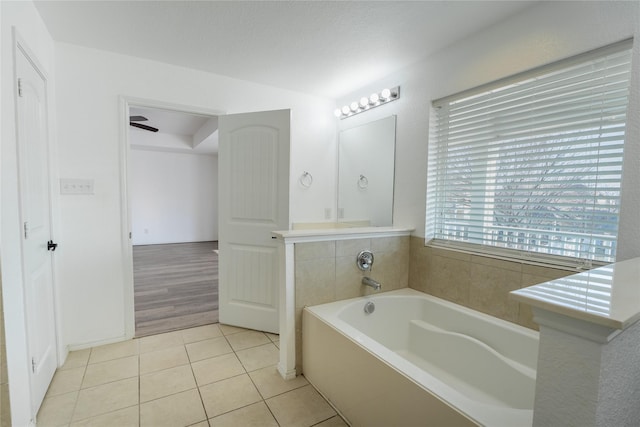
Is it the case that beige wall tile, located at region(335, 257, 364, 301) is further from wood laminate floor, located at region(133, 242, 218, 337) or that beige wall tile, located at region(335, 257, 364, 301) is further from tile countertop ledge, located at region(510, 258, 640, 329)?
wood laminate floor, located at region(133, 242, 218, 337)

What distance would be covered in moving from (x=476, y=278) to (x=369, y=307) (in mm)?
739

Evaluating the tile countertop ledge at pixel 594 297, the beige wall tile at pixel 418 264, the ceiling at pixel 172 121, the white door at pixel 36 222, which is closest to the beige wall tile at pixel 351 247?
the beige wall tile at pixel 418 264

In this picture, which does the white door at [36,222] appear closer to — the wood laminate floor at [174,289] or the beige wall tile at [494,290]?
the wood laminate floor at [174,289]

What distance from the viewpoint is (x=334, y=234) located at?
200 cm

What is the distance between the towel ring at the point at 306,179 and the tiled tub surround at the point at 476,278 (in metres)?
1.26

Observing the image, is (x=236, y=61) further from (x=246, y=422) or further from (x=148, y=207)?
(x=148, y=207)

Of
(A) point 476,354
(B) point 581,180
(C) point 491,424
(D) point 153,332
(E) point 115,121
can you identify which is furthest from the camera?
(D) point 153,332

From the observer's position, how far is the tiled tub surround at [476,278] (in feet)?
5.59

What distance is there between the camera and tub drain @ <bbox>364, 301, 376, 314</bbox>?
2.05m

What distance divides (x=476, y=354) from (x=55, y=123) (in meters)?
3.17

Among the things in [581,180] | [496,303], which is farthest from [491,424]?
[581,180]

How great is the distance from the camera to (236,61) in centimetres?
238

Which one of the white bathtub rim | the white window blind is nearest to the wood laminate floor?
the white bathtub rim

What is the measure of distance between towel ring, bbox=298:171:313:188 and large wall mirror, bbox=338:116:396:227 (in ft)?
1.13
